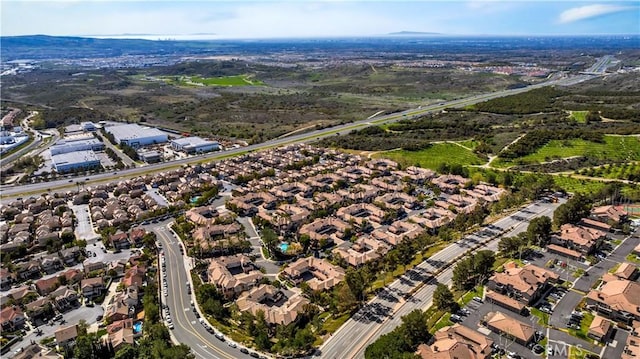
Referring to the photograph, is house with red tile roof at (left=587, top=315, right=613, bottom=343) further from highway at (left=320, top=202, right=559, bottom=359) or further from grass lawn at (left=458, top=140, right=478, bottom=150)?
grass lawn at (left=458, top=140, right=478, bottom=150)

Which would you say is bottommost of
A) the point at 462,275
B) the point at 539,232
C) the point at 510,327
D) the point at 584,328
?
the point at 584,328

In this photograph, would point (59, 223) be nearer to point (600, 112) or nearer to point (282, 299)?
point (282, 299)

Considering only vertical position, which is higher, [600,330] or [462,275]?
[462,275]

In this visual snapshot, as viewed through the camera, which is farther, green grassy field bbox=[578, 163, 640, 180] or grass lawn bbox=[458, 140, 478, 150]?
grass lawn bbox=[458, 140, 478, 150]

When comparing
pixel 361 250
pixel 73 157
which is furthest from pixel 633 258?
pixel 73 157

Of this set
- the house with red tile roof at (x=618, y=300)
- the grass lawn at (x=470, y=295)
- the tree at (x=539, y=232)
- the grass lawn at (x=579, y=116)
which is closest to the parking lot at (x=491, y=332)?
the grass lawn at (x=470, y=295)

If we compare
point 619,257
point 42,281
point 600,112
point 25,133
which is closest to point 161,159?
point 42,281

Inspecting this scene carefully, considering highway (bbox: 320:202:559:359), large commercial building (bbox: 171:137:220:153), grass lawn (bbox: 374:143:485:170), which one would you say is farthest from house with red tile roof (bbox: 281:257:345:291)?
large commercial building (bbox: 171:137:220:153)

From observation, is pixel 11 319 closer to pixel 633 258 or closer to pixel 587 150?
pixel 633 258
